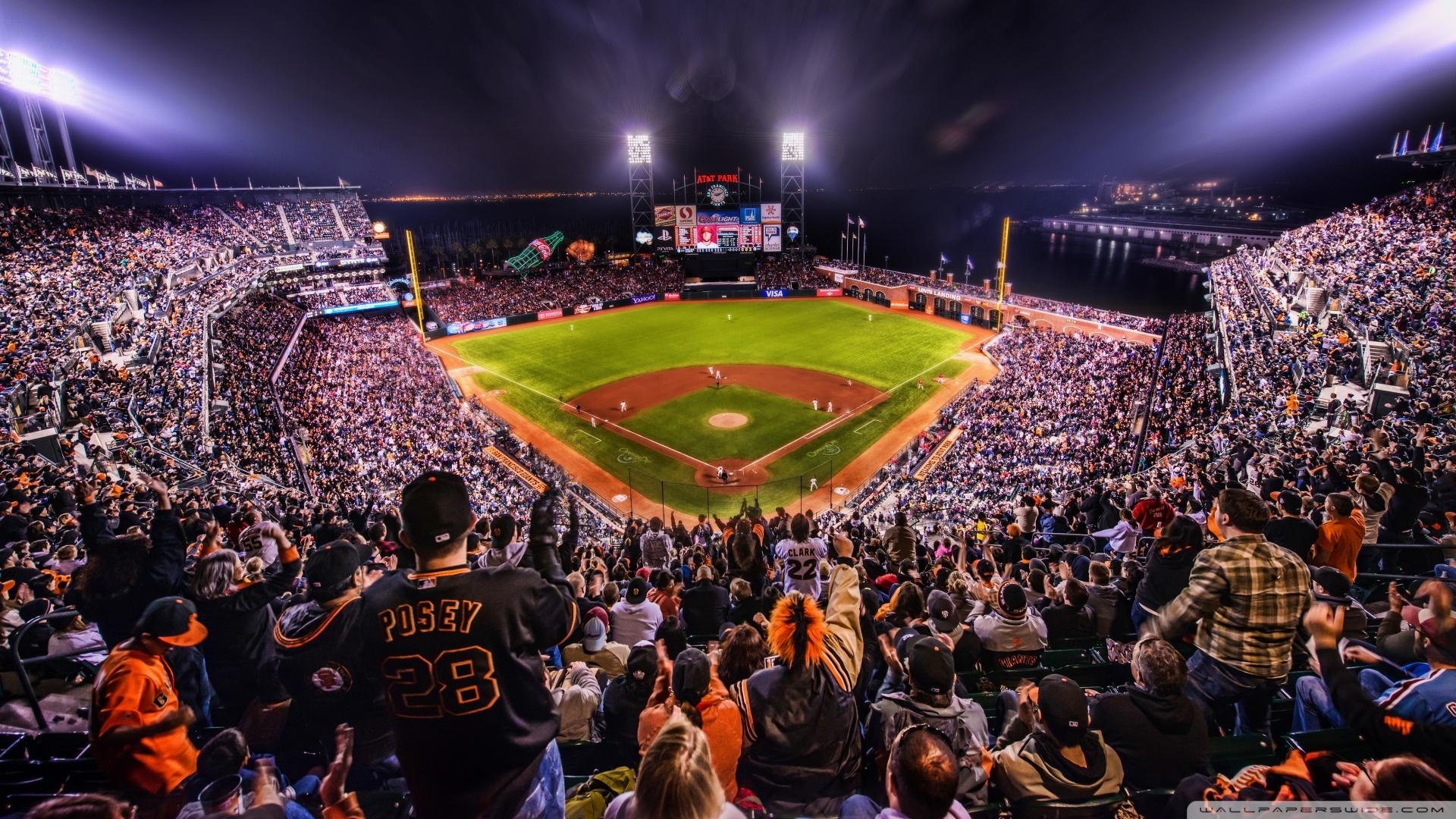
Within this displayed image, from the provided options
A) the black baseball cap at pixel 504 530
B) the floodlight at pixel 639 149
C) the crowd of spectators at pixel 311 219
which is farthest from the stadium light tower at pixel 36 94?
the black baseball cap at pixel 504 530

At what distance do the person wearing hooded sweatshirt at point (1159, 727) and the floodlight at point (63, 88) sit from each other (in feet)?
191

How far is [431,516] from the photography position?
10.1 feet

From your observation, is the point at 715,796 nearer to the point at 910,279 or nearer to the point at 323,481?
the point at 323,481

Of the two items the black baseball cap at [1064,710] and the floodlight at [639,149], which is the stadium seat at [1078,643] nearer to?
the black baseball cap at [1064,710]

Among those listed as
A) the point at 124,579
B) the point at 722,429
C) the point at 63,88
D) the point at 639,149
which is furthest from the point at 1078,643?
the point at 639,149

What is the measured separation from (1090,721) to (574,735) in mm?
3394

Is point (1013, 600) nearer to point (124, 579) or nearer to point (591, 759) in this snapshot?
point (591, 759)

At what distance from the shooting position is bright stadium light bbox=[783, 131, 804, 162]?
220 ft

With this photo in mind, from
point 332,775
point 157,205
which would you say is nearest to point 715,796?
point 332,775

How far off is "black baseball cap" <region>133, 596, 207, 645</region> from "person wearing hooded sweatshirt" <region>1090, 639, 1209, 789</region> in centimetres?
545

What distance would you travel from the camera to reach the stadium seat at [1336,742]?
3.96m

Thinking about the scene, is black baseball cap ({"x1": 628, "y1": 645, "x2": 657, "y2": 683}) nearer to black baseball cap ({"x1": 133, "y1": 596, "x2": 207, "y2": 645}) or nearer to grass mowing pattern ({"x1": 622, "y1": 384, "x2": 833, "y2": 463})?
black baseball cap ({"x1": 133, "y1": 596, "x2": 207, "y2": 645})

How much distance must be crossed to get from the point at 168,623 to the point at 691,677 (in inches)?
123

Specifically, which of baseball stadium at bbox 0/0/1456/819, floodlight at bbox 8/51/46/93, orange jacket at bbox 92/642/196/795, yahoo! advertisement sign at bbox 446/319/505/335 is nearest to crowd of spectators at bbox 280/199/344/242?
baseball stadium at bbox 0/0/1456/819
